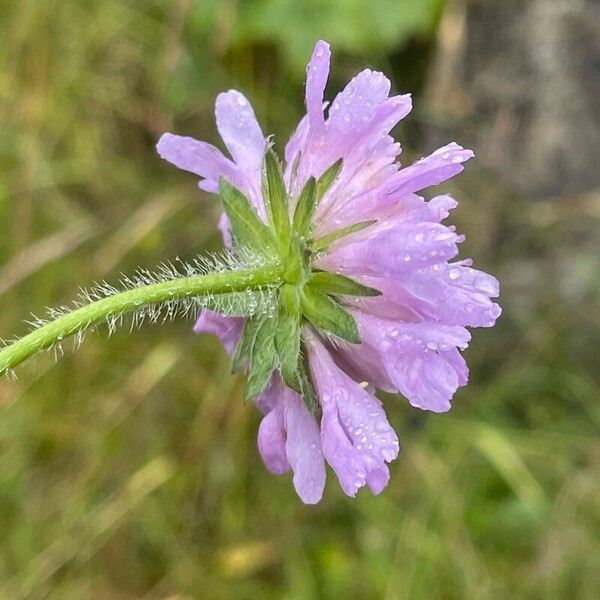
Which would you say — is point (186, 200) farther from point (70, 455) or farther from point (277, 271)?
point (277, 271)

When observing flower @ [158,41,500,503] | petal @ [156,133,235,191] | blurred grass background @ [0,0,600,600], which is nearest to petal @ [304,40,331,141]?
flower @ [158,41,500,503]

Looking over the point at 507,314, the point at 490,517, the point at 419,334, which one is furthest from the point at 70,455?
the point at 419,334

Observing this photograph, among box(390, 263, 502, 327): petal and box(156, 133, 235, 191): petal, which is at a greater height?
box(156, 133, 235, 191): petal

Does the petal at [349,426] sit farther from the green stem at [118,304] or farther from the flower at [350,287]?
the green stem at [118,304]

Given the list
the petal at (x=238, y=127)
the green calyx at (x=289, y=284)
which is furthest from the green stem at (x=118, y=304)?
the petal at (x=238, y=127)

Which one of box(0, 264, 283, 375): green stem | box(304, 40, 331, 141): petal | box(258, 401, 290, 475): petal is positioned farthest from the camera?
box(258, 401, 290, 475): petal

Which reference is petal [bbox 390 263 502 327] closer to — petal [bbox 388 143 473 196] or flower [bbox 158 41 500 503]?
flower [bbox 158 41 500 503]

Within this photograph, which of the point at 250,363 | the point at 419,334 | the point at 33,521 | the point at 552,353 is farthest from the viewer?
the point at 552,353
